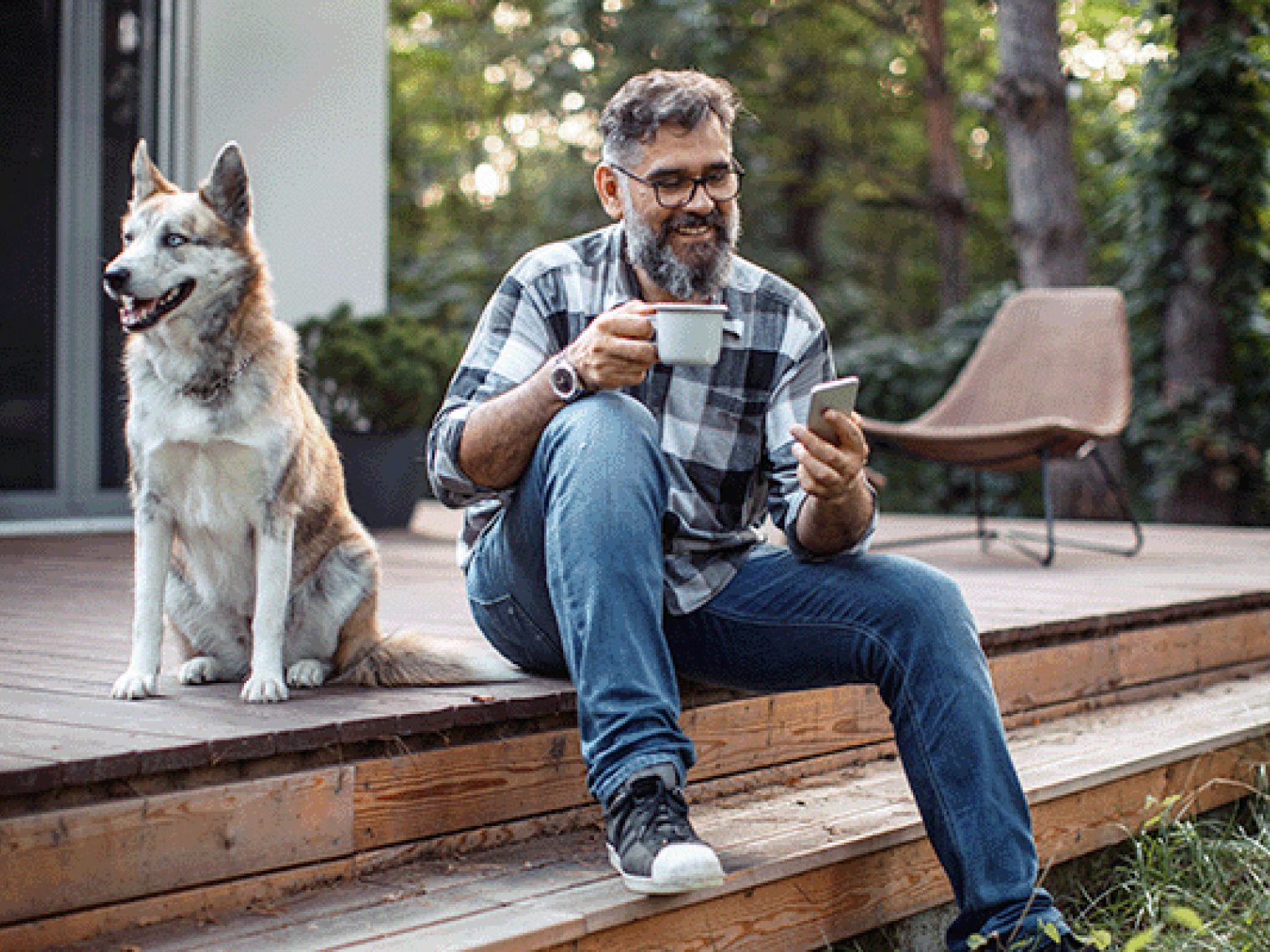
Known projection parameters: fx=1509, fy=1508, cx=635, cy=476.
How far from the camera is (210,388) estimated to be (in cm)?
229

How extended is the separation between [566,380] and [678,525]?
34 cm

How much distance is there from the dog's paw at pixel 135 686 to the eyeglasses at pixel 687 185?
106 centimetres

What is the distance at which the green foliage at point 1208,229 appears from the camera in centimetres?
707

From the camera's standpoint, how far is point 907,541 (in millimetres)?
5184

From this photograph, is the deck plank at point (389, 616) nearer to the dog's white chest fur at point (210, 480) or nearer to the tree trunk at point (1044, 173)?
the dog's white chest fur at point (210, 480)

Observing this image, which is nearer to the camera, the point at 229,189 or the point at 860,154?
the point at 229,189

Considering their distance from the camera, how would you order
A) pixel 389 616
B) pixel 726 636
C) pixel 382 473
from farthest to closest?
1. pixel 382 473
2. pixel 389 616
3. pixel 726 636

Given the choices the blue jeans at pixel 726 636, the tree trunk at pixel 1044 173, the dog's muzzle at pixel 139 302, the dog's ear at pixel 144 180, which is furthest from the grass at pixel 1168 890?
the tree trunk at pixel 1044 173

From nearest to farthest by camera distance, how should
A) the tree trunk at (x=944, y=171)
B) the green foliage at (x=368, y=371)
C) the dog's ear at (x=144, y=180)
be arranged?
the dog's ear at (x=144, y=180) < the green foliage at (x=368, y=371) < the tree trunk at (x=944, y=171)

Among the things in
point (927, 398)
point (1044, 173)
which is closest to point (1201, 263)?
point (1044, 173)

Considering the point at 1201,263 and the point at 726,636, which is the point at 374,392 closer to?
the point at 726,636

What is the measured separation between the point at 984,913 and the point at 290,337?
139 cm

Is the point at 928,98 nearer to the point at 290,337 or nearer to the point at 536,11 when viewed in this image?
the point at 536,11

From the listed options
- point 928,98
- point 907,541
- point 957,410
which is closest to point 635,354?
point 907,541
